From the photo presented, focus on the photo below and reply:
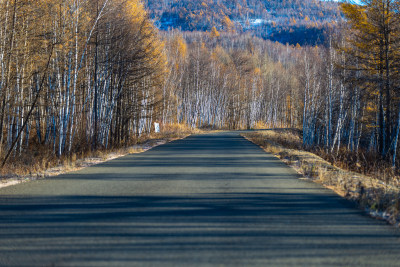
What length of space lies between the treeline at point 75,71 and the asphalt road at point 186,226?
813 cm

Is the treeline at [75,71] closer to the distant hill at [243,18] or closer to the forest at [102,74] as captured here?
the forest at [102,74]

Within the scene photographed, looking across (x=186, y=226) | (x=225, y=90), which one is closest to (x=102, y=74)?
(x=186, y=226)

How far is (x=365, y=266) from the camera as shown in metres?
3.88

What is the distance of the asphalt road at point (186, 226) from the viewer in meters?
4.07

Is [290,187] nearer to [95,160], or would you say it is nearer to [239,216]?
[239,216]

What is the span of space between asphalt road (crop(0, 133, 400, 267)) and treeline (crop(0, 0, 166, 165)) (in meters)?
8.13

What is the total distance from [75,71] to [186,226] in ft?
47.7

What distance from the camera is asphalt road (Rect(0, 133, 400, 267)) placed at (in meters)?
4.07

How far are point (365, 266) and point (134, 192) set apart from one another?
16.2 feet

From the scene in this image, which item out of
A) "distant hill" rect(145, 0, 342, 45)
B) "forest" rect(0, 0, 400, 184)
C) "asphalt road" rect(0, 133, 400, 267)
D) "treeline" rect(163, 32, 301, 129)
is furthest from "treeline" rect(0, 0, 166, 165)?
"distant hill" rect(145, 0, 342, 45)

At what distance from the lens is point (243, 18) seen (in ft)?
641

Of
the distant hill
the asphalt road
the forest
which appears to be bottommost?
the asphalt road

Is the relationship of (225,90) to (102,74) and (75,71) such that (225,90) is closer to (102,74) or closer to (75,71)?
(102,74)

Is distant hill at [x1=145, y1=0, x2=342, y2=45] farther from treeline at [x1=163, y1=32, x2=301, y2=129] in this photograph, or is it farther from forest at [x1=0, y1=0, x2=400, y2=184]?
forest at [x1=0, y1=0, x2=400, y2=184]
